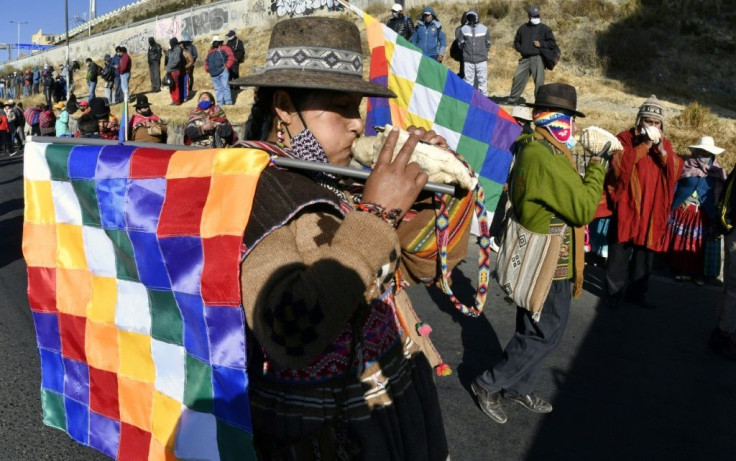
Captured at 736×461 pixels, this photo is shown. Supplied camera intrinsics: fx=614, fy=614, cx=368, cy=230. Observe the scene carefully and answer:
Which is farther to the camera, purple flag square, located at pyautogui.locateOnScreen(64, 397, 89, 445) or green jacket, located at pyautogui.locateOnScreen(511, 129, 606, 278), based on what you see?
green jacket, located at pyautogui.locateOnScreen(511, 129, 606, 278)

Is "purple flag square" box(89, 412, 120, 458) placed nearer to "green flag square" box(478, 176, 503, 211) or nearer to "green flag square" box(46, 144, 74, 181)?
"green flag square" box(46, 144, 74, 181)

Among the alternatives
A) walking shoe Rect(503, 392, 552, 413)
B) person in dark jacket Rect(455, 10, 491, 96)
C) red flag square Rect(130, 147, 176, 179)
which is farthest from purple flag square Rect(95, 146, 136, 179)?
person in dark jacket Rect(455, 10, 491, 96)

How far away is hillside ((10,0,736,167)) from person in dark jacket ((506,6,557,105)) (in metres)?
1.32

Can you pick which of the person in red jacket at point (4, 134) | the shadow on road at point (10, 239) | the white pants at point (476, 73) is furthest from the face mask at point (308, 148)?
the person in red jacket at point (4, 134)

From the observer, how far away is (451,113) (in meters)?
6.09

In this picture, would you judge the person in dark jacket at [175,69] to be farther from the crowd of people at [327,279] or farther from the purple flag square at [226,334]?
the purple flag square at [226,334]

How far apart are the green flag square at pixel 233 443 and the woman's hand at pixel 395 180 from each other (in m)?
0.64

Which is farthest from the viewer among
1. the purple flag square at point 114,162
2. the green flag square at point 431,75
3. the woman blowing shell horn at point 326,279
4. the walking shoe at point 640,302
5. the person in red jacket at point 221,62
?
the person in red jacket at point 221,62

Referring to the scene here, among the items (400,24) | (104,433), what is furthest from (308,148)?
(400,24)

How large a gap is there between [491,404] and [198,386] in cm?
263

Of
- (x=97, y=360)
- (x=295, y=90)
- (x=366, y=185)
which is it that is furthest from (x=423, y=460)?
(x=295, y=90)

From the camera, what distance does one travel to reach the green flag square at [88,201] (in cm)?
164

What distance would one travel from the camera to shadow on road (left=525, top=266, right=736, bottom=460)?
139 inches

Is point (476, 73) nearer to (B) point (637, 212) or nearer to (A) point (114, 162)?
(B) point (637, 212)
